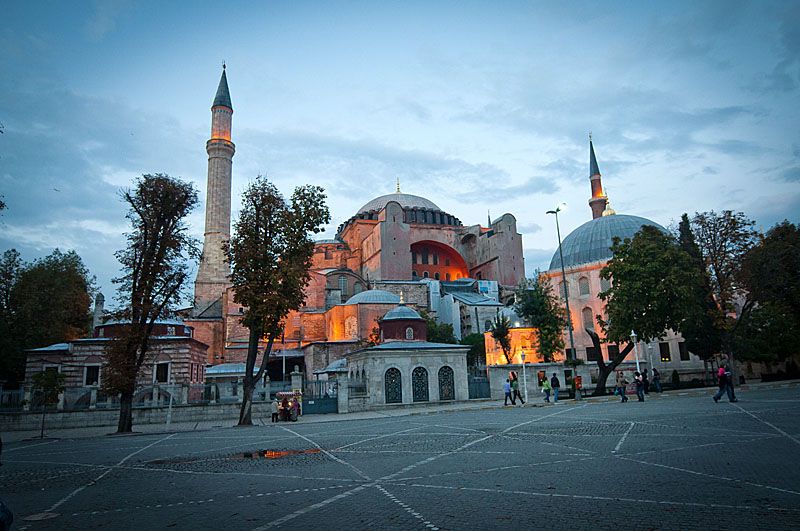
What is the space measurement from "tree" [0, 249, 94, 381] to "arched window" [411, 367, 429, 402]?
91.3ft

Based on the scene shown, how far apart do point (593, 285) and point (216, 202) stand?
3589cm

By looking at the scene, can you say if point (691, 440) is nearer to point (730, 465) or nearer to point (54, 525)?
point (730, 465)

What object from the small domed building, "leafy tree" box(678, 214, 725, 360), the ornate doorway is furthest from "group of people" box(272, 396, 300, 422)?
the small domed building

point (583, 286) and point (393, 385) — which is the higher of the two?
point (583, 286)

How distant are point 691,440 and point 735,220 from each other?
71.8 ft

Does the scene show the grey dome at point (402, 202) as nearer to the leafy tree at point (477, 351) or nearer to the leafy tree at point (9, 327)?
the leafy tree at point (477, 351)

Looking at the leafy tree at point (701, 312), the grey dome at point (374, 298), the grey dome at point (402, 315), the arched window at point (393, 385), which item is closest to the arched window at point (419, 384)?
the arched window at point (393, 385)

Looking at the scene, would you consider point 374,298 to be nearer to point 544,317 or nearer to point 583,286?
point 544,317

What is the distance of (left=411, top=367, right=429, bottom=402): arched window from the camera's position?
2929 centimetres

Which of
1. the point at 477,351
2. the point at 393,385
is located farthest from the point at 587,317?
the point at 393,385

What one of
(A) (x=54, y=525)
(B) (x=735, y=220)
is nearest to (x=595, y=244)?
(B) (x=735, y=220)

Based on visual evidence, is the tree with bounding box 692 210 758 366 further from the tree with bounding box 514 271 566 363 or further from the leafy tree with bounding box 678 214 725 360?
the tree with bounding box 514 271 566 363

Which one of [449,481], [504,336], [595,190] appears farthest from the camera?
[595,190]

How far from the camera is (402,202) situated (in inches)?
→ 3071
